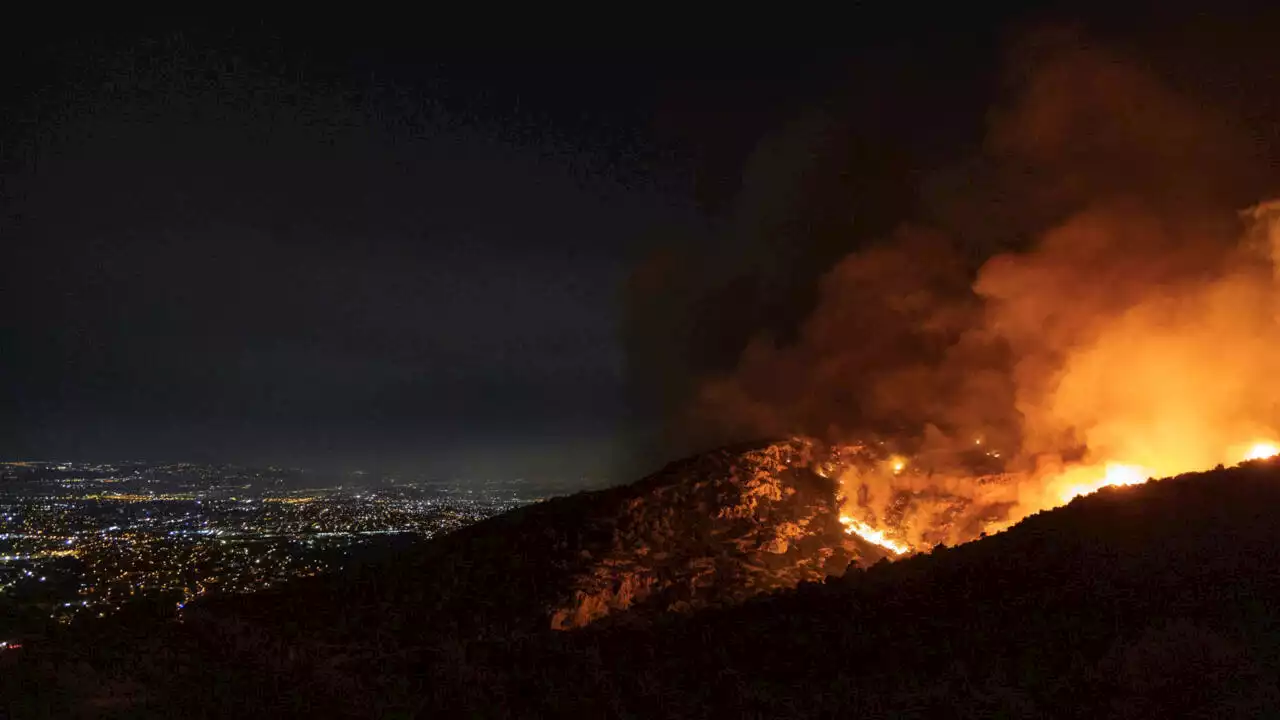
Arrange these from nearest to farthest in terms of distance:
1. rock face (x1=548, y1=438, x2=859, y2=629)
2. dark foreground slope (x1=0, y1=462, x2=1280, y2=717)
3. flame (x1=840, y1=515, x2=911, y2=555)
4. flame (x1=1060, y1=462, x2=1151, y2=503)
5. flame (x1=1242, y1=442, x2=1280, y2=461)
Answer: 1. dark foreground slope (x1=0, y1=462, x2=1280, y2=717)
2. rock face (x1=548, y1=438, x2=859, y2=629)
3. flame (x1=1242, y1=442, x2=1280, y2=461)
4. flame (x1=1060, y1=462, x2=1151, y2=503)
5. flame (x1=840, y1=515, x2=911, y2=555)

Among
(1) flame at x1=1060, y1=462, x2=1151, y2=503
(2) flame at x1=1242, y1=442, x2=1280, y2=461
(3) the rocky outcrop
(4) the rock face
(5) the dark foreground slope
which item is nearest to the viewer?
(5) the dark foreground slope

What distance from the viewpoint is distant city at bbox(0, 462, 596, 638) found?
145 ft

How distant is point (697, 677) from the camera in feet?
39.2

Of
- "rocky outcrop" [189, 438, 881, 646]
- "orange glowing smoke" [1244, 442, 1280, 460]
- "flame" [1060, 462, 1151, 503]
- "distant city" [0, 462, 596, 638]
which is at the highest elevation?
"orange glowing smoke" [1244, 442, 1280, 460]

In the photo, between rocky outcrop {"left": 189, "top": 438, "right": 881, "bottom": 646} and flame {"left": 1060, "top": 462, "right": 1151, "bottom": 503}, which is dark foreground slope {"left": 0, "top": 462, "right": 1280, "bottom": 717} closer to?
rocky outcrop {"left": 189, "top": 438, "right": 881, "bottom": 646}

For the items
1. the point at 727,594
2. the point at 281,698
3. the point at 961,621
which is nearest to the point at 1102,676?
the point at 961,621

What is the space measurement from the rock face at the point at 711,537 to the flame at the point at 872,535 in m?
0.57

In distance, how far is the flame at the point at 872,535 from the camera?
92.9 ft

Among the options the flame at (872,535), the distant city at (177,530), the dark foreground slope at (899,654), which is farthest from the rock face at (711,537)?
the distant city at (177,530)

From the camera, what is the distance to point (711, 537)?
25.5 m

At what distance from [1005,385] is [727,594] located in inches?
680

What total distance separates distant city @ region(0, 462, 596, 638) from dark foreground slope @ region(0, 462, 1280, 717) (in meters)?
5.11

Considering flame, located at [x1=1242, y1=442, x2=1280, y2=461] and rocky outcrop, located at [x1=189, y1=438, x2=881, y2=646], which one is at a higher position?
flame, located at [x1=1242, y1=442, x2=1280, y2=461]

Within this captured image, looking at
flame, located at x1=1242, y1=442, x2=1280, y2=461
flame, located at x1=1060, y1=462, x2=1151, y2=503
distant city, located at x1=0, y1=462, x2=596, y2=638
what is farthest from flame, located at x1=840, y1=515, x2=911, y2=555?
distant city, located at x1=0, y1=462, x2=596, y2=638
